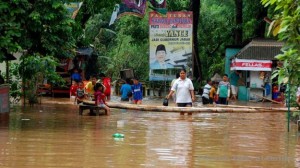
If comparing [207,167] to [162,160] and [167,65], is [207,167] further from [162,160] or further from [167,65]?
[167,65]

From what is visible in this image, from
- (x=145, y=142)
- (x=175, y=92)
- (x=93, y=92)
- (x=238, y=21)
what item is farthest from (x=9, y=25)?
(x=238, y=21)

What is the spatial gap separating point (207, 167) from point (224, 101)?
51.2ft

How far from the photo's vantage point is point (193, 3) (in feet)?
123

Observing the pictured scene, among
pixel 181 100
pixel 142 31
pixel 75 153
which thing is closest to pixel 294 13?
pixel 75 153

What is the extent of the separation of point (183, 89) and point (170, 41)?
12756 mm

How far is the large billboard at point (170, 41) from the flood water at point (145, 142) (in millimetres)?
11857

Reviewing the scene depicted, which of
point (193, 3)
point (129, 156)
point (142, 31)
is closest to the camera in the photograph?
point (129, 156)

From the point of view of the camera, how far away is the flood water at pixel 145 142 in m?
9.90

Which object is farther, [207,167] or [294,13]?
[207,167]

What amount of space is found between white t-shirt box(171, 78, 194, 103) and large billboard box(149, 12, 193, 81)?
1204 centimetres

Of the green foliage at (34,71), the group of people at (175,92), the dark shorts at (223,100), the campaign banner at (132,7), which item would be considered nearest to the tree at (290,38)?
the group of people at (175,92)

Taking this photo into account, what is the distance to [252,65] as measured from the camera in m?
33.0

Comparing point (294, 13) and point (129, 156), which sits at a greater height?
point (294, 13)

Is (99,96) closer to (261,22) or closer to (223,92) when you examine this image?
(223,92)
